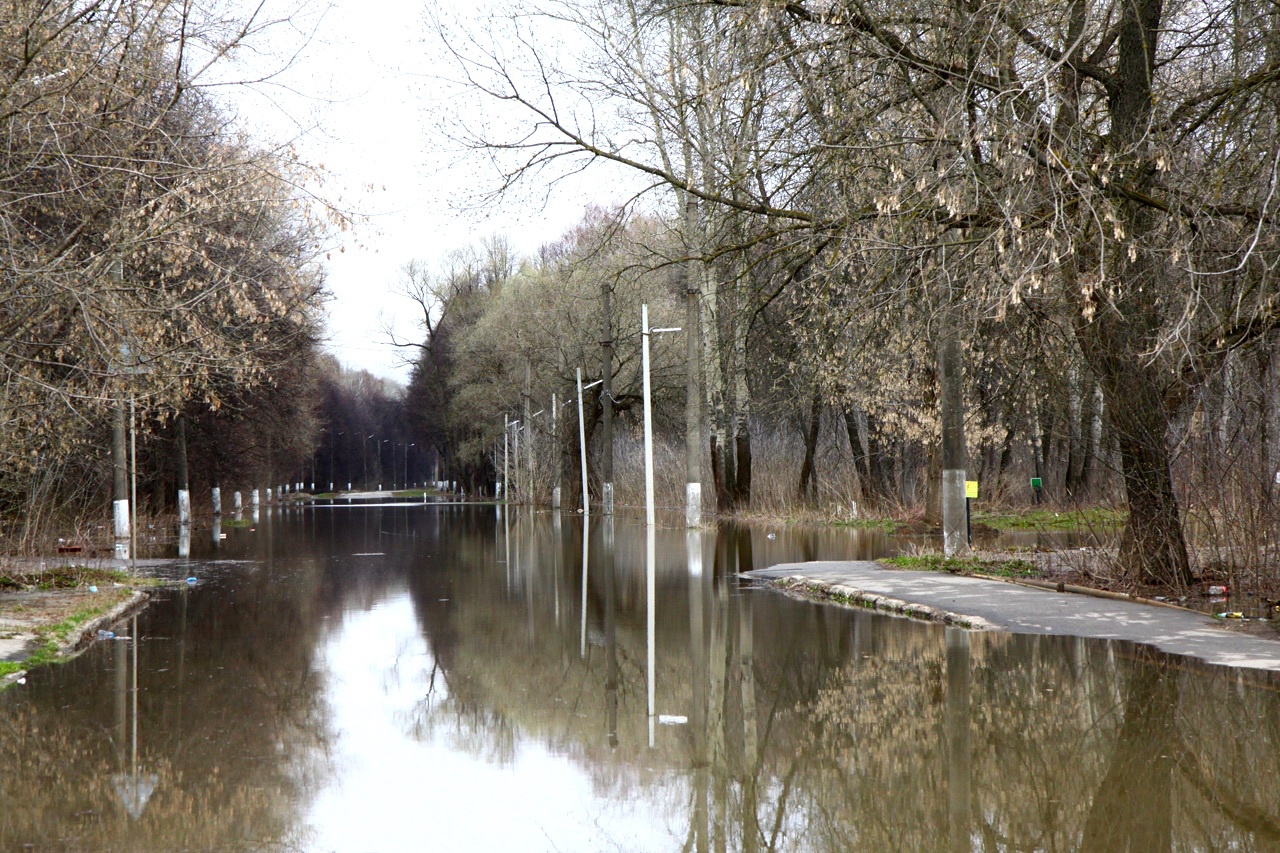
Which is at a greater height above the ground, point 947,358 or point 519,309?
point 519,309

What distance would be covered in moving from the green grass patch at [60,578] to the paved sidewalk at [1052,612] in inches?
380

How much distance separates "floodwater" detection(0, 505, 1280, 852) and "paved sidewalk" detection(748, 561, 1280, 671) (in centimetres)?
46

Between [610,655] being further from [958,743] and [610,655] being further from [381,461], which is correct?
[381,461]

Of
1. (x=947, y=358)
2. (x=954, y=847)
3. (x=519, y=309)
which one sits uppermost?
(x=519, y=309)

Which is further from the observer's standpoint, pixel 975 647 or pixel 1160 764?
pixel 975 647

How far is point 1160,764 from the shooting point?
21.0 feet

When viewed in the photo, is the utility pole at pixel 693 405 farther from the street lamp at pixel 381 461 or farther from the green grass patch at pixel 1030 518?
the street lamp at pixel 381 461

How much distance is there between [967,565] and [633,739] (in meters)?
11.4

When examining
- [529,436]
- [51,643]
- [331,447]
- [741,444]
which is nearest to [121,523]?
[51,643]

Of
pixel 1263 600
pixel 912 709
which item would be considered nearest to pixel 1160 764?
pixel 912 709

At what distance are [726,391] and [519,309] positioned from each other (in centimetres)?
2456

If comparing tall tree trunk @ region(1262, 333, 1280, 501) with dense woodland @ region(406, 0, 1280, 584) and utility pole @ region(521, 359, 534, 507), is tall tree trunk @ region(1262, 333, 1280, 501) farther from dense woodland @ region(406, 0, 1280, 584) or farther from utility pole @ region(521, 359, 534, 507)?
utility pole @ region(521, 359, 534, 507)

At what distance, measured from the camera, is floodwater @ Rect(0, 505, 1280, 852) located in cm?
544

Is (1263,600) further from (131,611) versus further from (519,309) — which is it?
(519,309)
